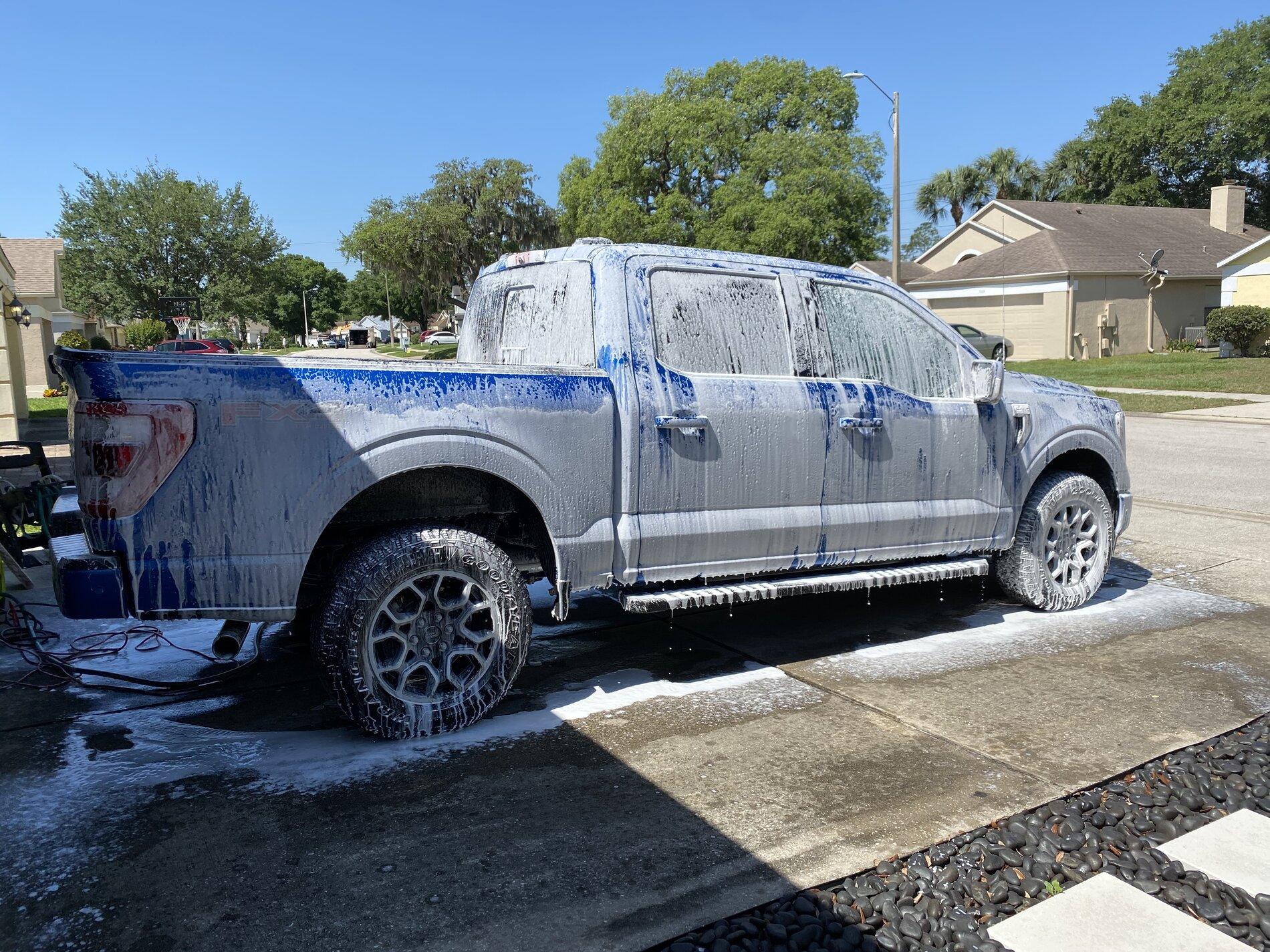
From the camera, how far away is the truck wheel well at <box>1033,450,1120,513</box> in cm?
609

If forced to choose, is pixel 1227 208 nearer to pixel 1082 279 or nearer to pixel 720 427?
pixel 1082 279

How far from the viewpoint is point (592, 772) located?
383cm

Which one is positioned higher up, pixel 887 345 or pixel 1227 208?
pixel 1227 208

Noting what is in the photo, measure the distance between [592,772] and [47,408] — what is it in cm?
2734

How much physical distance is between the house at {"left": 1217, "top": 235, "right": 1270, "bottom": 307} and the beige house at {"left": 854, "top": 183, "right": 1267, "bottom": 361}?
32 centimetres

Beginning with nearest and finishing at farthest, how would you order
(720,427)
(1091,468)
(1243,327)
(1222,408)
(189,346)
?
(720,427) → (1091,468) → (1222,408) → (1243,327) → (189,346)

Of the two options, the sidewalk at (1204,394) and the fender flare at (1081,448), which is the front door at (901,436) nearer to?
the fender flare at (1081,448)

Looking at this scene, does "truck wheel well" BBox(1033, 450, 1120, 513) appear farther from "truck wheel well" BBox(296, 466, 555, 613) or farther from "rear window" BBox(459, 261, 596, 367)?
"truck wheel well" BBox(296, 466, 555, 613)

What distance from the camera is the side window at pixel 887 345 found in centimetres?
510

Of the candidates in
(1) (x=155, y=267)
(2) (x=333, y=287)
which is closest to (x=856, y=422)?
(1) (x=155, y=267)

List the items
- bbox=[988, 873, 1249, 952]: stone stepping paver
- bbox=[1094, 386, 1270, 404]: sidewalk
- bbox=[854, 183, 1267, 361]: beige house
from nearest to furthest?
bbox=[988, 873, 1249, 952]: stone stepping paver, bbox=[1094, 386, 1270, 404]: sidewalk, bbox=[854, 183, 1267, 361]: beige house

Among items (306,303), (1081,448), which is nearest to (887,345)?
(1081,448)

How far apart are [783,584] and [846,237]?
35.3 m

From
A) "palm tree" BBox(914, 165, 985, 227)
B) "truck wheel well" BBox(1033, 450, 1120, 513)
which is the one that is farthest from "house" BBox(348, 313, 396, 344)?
"truck wheel well" BBox(1033, 450, 1120, 513)
